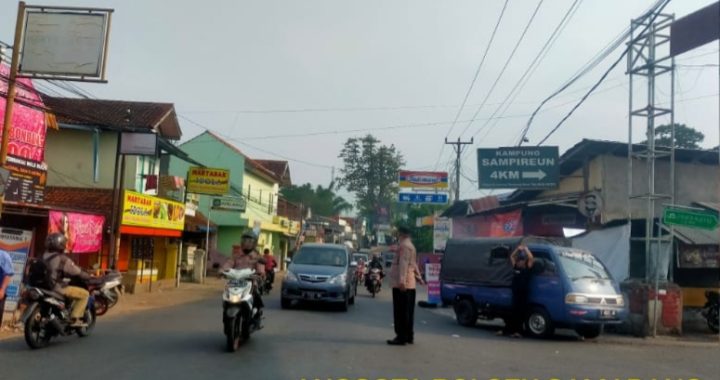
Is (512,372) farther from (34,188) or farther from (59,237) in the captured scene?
(34,188)

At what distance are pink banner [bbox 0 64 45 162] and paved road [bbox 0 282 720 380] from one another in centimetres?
561

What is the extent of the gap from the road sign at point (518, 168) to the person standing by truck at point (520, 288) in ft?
31.7

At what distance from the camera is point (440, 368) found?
832 cm

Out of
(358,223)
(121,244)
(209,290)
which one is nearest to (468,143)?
(209,290)

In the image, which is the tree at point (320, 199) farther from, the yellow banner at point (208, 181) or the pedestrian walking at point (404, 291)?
the pedestrian walking at point (404, 291)

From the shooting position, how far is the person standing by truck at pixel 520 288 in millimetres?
12992

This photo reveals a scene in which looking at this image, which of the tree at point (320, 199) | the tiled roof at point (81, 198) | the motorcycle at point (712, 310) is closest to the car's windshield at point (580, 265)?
the motorcycle at point (712, 310)

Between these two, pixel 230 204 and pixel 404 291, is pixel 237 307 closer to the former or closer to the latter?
pixel 404 291

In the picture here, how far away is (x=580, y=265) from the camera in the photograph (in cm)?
1311

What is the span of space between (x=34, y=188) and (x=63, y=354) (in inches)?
346

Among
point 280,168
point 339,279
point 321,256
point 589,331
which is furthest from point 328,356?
point 280,168

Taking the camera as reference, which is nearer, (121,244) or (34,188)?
(34,188)

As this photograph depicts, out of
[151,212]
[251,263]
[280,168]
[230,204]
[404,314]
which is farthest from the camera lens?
[280,168]

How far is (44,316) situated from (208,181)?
18.1 meters
